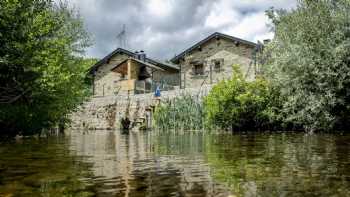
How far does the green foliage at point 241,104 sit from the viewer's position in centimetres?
2325

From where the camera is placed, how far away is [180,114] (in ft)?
97.2

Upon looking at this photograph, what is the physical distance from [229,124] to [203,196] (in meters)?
20.3

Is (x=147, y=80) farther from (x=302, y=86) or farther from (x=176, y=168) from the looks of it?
(x=176, y=168)

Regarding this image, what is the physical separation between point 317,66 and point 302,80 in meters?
0.99

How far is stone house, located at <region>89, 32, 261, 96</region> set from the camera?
38656mm

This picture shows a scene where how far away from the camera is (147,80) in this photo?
44625 mm

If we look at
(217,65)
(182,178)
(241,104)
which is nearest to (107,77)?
(217,65)

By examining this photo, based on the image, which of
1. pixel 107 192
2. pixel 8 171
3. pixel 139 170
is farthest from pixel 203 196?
pixel 8 171

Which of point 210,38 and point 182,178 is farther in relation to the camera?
point 210,38

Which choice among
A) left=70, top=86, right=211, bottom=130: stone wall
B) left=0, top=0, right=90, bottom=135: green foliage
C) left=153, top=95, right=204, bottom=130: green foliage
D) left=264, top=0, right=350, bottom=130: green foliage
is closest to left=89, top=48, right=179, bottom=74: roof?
left=70, top=86, right=211, bottom=130: stone wall

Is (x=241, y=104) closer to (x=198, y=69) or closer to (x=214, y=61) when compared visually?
(x=214, y=61)

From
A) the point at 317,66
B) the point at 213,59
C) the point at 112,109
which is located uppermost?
the point at 213,59

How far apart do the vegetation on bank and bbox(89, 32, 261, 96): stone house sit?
12.8 meters

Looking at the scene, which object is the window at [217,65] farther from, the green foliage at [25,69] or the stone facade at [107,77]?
the green foliage at [25,69]
